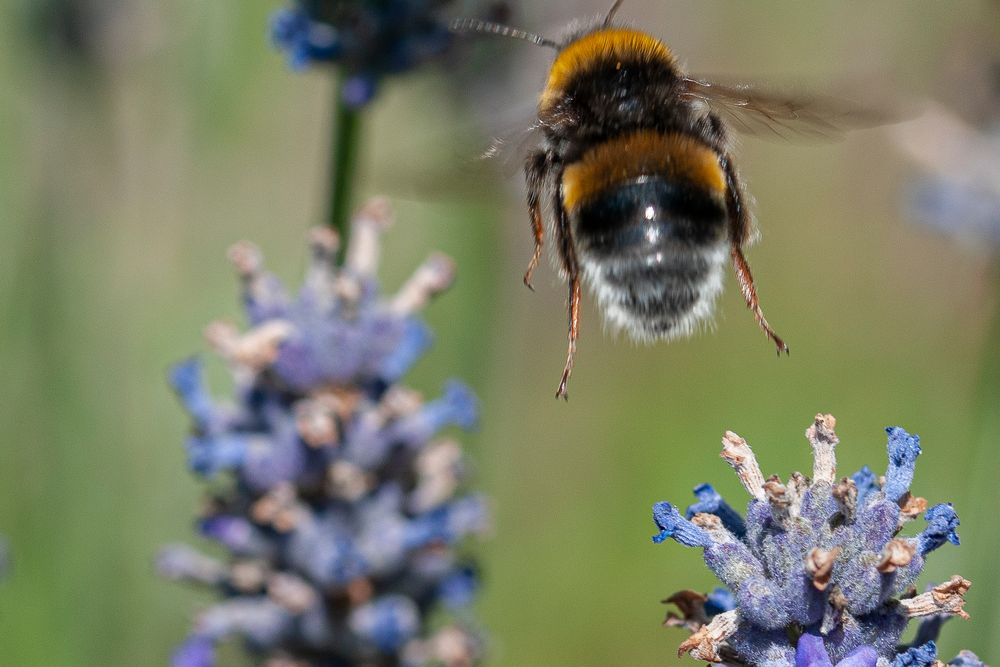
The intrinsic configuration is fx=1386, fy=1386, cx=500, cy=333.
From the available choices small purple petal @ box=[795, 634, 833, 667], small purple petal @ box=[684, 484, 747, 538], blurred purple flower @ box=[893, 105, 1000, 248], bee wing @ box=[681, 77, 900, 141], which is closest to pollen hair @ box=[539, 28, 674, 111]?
bee wing @ box=[681, 77, 900, 141]

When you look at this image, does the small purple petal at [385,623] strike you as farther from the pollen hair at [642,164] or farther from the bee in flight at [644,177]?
the pollen hair at [642,164]

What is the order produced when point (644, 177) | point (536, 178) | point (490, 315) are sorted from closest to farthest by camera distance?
point (644, 177) → point (536, 178) → point (490, 315)

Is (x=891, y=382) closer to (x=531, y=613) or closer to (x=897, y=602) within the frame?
(x=531, y=613)

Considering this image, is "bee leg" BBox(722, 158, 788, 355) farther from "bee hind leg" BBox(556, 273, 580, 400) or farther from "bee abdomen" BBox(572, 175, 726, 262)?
"bee hind leg" BBox(556, 273, 580, 400)

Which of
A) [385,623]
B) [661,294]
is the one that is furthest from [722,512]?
[385,623]

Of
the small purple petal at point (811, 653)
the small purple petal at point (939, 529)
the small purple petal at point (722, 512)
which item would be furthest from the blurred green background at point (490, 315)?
the small purple petal at point (811, 653)

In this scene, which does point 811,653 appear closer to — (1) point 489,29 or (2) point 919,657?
(2) point 919,657

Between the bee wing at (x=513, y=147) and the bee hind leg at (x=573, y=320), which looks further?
the bee wing at (x=513, y=147)
